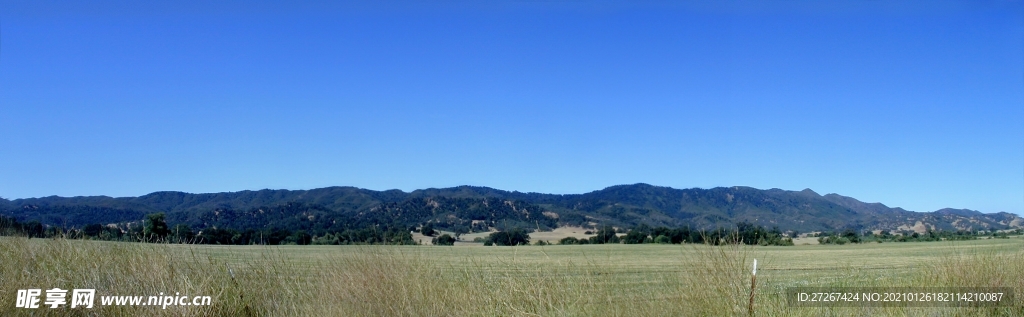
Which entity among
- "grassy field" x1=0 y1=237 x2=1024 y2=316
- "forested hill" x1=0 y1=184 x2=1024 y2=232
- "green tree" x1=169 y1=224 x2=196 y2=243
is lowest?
"grassy field" x1=0 y1=237 x2=1024 y2=316

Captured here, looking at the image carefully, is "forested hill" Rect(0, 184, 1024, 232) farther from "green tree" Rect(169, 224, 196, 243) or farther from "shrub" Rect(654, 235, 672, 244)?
"green tree" Rect(169, 224, 196, 243)

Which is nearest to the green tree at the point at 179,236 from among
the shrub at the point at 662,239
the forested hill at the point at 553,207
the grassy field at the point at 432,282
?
the grassy field at the point at 432,282

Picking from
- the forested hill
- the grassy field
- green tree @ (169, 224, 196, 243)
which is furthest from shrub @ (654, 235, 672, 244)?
the grassy field

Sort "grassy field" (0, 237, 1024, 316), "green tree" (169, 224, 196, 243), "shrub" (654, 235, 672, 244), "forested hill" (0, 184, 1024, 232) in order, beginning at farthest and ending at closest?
"forested hill" (0, 184, 1024, 232)
"shrub" (654, 235, 672, 244)
"green tree" (169, 224, 196, 243)
"grassy field" (0, 237, 1024, 316)

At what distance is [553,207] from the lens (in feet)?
438

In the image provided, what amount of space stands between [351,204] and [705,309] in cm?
13776

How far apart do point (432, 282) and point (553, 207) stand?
124018 millimetres

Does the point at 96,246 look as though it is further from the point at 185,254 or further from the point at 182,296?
the point at 182,296

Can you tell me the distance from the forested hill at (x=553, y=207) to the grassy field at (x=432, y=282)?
202 ft

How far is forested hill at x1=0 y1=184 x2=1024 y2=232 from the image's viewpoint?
87.5 m

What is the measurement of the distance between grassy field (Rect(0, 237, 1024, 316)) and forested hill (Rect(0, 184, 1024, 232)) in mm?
61702

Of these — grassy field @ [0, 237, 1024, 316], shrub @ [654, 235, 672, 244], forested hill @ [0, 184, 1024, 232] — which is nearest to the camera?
grassy field @ [0, 237, 1024, 316]

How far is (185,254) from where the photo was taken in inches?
503

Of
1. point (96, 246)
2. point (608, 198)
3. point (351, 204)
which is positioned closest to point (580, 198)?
point (608, 198)
